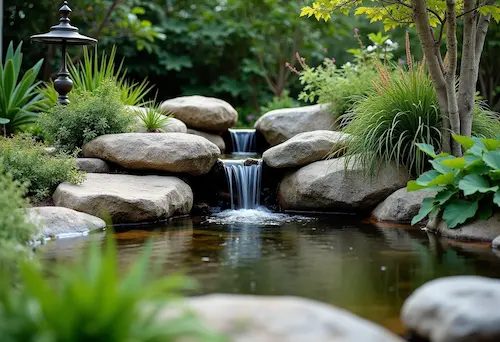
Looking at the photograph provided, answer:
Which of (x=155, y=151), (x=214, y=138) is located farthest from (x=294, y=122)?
(x=155, y=151)

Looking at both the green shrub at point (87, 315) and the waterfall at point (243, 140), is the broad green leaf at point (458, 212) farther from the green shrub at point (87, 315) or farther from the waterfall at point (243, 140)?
the waterfall at point (243, 140)

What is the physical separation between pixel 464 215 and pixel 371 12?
2851 mm

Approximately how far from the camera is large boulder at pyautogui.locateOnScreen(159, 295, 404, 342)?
2.66 metres

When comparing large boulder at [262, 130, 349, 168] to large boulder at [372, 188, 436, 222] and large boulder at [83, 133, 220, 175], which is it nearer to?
large boulder at [83, 133, 220, 175]

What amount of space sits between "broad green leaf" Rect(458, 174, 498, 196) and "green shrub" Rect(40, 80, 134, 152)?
4748 millimetres

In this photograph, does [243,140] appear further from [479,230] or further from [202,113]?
[479,230]

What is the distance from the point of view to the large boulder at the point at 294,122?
11.1 m

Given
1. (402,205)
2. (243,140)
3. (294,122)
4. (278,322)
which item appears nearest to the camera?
(278,322)

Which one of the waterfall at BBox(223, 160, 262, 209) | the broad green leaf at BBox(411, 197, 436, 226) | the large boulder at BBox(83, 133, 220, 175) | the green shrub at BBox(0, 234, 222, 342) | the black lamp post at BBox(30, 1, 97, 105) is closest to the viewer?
the green shrub at BBox(0, 234, 222, 342)

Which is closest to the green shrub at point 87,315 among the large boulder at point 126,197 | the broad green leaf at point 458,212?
the large boulder at point 126,197

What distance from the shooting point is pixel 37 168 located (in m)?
7.64

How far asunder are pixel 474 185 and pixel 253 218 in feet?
9.40

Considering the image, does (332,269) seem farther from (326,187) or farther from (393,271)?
(326,187)

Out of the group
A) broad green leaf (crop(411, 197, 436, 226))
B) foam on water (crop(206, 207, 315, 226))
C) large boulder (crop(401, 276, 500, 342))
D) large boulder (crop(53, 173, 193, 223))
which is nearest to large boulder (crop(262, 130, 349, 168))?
foam on water (crop(206, 207, 315, 226))
